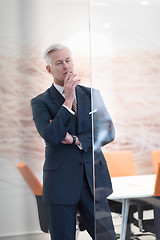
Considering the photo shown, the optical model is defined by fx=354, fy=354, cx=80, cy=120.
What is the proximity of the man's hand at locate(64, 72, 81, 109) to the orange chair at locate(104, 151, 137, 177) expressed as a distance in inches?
15.0

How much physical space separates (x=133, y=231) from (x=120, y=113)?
68 cm

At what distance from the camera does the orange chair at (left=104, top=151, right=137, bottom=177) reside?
2.03 metres

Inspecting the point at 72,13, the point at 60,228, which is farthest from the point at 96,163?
the point at 72,13

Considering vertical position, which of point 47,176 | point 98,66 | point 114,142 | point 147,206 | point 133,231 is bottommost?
point 133,231

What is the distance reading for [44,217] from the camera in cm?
228

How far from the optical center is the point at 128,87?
80.3 inches

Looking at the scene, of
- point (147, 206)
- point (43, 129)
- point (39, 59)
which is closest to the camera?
point (147, 206)

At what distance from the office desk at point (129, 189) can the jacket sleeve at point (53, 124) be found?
0.41m

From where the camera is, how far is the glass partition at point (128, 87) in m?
2.02

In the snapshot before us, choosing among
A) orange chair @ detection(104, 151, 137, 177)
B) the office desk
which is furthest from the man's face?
the office desk

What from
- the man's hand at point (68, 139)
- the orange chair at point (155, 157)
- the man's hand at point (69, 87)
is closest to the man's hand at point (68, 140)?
the man's hand at point (68, 139)

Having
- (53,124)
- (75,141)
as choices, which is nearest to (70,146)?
(75,141)

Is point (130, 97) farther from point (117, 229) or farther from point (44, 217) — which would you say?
point (44, 217)

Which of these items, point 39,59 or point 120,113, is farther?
point 39,59
